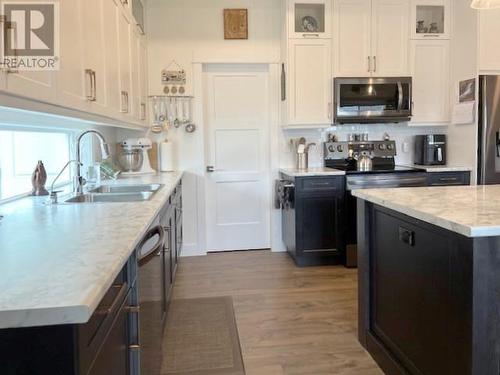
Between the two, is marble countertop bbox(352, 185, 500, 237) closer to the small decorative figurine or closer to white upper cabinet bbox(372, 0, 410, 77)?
the small decorative figurine

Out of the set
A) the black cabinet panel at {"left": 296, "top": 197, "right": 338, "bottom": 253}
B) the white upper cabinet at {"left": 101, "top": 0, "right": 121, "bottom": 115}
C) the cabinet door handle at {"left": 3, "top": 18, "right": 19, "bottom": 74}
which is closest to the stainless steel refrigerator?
the black cabinet panel at {"left": 296, "top": 197, "right": 338, "bottom": 253}

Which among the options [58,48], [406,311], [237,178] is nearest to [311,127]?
[237,178]

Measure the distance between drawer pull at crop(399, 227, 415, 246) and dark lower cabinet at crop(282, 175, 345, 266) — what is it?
2003mm

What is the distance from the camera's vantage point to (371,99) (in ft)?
14.0

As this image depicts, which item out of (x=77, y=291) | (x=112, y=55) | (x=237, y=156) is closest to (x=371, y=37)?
(x=237, y=156)

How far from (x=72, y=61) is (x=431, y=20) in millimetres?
3783

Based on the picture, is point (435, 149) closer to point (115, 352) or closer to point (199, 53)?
point (199, 53)

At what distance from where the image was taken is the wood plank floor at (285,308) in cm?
238

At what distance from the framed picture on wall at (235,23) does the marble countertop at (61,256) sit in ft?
9.54

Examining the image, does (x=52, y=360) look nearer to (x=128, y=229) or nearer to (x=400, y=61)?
(x=128, y=229)

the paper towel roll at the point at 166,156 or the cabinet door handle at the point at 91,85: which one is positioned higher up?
the cabinet door handle at the point at 91,85

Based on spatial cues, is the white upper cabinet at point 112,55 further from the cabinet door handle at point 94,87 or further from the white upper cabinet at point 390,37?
the white upper cabinet at point 390,37

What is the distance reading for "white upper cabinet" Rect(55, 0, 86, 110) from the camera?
1.79m

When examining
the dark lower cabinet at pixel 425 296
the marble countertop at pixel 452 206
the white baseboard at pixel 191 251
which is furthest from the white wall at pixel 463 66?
the white baseboard at pixel 191 251
